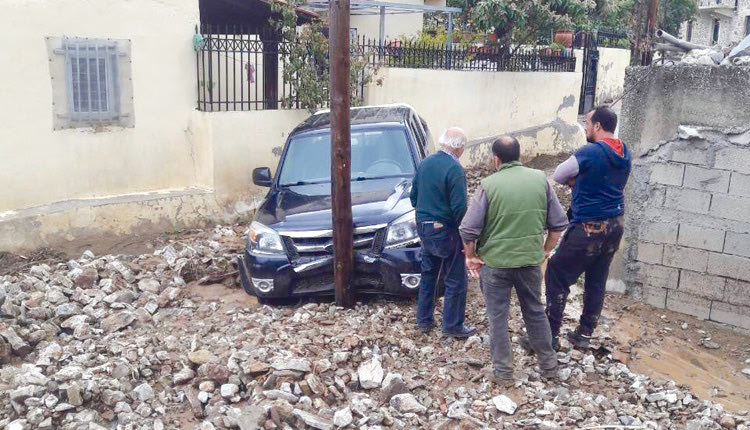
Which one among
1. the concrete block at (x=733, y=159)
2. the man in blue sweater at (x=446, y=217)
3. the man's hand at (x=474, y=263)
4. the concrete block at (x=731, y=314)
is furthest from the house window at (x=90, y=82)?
the concrete block at (x=731, y=314)

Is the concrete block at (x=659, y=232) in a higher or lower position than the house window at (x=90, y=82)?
lower

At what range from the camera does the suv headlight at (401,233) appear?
6891 mm

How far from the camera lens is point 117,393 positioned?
5293mm

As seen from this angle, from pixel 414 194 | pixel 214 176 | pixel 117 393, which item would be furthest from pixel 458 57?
pixel 117 393

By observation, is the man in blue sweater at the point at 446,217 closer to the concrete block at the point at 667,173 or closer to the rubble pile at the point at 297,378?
the rubble pile at the point at 297,378

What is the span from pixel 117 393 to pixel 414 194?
278 centimetres

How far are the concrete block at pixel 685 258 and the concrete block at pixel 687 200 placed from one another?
1.28ft

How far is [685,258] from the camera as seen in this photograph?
7.14m

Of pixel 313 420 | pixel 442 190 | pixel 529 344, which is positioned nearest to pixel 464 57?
pixel 442 190

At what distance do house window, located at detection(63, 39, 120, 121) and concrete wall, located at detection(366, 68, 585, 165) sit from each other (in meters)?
4.69

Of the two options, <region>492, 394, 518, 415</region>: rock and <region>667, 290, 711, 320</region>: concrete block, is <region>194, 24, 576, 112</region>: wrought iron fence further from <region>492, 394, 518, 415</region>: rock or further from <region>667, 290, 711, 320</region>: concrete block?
<region>492, 394, 518, 415</region>: rock

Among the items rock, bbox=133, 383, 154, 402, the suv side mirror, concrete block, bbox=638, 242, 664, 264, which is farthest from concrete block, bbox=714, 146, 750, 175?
rock, bbox=133, 383, 154, 402

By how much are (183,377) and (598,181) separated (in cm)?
346

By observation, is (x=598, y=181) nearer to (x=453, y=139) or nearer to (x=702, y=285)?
(x=453, y=139)
